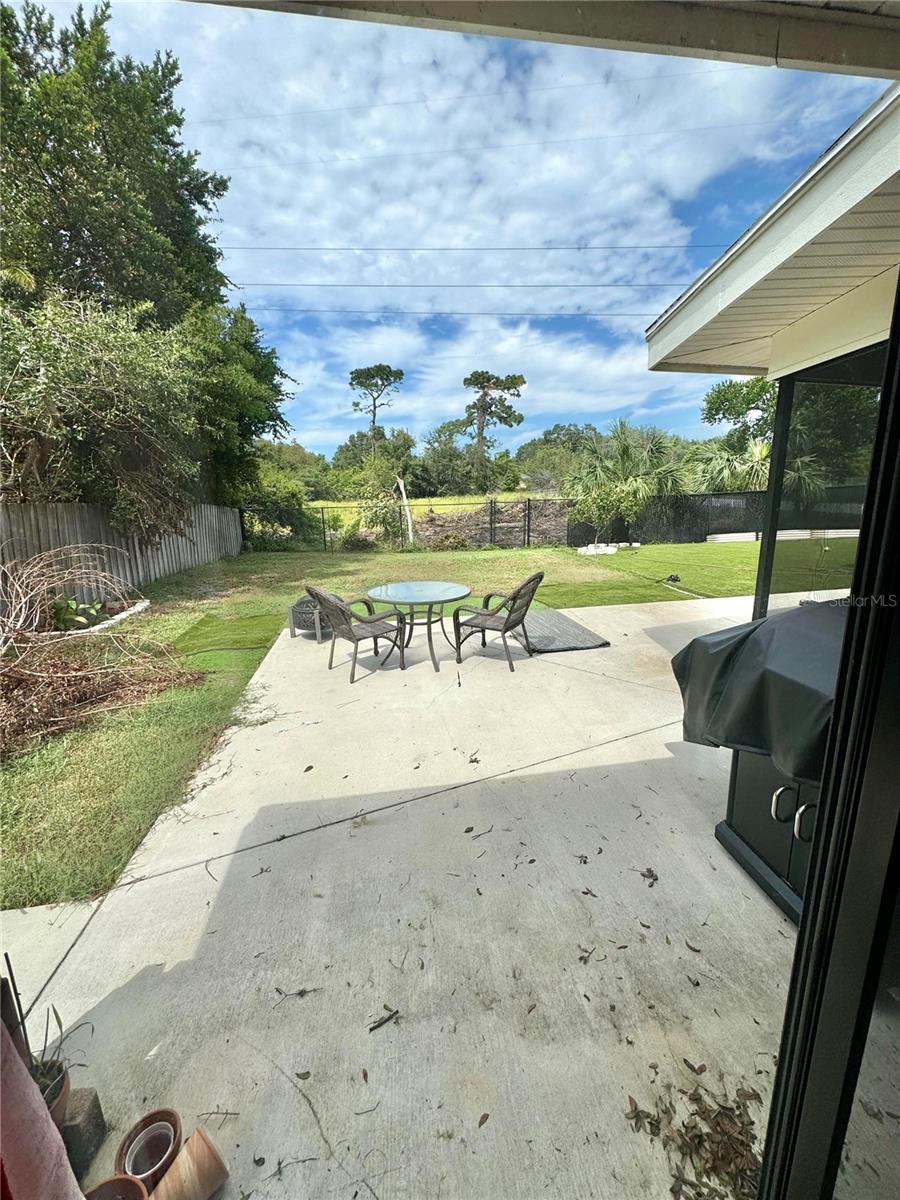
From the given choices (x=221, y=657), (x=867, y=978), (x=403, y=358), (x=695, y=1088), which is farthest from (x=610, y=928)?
(x=403, y=358)

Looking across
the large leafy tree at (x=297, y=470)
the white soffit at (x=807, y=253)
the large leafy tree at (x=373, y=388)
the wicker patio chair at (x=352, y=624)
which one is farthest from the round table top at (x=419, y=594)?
the large leafy tree at (x=373, y=388)

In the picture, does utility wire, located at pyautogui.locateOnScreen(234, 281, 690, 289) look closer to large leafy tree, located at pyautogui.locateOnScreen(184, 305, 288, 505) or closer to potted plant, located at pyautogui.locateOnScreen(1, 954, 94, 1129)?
large leafy tree, located at pyautogui.locateOnScreen(184, 305, 288, 505)

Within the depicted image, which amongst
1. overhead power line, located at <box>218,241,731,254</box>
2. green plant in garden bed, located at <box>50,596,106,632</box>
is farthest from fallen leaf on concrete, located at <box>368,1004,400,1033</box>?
overhead power line, located at <box>218,241,731,254</box>

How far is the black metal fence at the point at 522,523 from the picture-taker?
1412 cm

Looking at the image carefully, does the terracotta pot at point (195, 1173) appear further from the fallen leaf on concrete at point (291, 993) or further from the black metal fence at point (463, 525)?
the black metal fence at point (463, 525)

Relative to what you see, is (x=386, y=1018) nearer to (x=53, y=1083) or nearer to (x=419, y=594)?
(x=53, y=1083)

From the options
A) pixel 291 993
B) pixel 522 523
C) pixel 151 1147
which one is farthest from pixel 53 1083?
pixel 522 523

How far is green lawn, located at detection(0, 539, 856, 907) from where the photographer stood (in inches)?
89.1

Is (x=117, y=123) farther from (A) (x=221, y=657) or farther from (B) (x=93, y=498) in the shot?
(A) (x=221, y=657)

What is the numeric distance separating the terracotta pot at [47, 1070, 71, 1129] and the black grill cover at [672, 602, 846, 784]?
2011 millimetres

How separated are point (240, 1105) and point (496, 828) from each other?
1346 millimetres

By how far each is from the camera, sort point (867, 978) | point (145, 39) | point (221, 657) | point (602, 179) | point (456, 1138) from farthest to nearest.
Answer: point (602, 179), point (221, 657), point (145, 39), point (456, 1138), point (867, 978)

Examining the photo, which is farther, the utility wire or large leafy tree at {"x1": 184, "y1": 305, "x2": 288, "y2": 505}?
the utility wire

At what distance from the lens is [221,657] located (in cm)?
508
